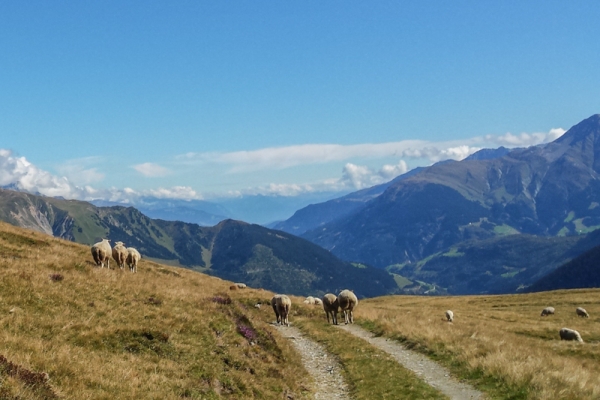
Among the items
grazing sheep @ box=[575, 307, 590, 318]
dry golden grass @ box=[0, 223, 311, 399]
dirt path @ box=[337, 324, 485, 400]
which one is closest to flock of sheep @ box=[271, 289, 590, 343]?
dirt path @ box=[337, 324, 485, 400]

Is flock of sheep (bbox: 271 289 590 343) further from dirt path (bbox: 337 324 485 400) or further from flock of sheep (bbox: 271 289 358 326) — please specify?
dirt path (bbox: 337 324 485 400)

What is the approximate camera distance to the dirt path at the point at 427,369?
763 inches

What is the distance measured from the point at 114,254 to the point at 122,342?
22652 mm

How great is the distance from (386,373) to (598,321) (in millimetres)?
50023

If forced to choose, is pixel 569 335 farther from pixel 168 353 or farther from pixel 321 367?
pixel 168 353

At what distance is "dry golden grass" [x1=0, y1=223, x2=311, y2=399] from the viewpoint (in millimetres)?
13102

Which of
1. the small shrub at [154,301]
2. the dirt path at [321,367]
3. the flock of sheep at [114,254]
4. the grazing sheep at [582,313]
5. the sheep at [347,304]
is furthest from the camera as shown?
the grazing sheep at [582,313]

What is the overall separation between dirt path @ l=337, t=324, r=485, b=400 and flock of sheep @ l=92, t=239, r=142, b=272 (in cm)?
2157

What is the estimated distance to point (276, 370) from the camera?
2217cm

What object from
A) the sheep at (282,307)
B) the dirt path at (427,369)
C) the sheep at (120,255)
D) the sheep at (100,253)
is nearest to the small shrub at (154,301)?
A: the sheep at (100,253)

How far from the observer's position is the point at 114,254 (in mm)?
38969

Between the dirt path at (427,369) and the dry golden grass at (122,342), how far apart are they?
6194 mm

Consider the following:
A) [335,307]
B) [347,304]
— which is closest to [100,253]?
[335,307]

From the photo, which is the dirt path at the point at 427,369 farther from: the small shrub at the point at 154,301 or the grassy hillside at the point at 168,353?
the small shrub at the point at 154,301
